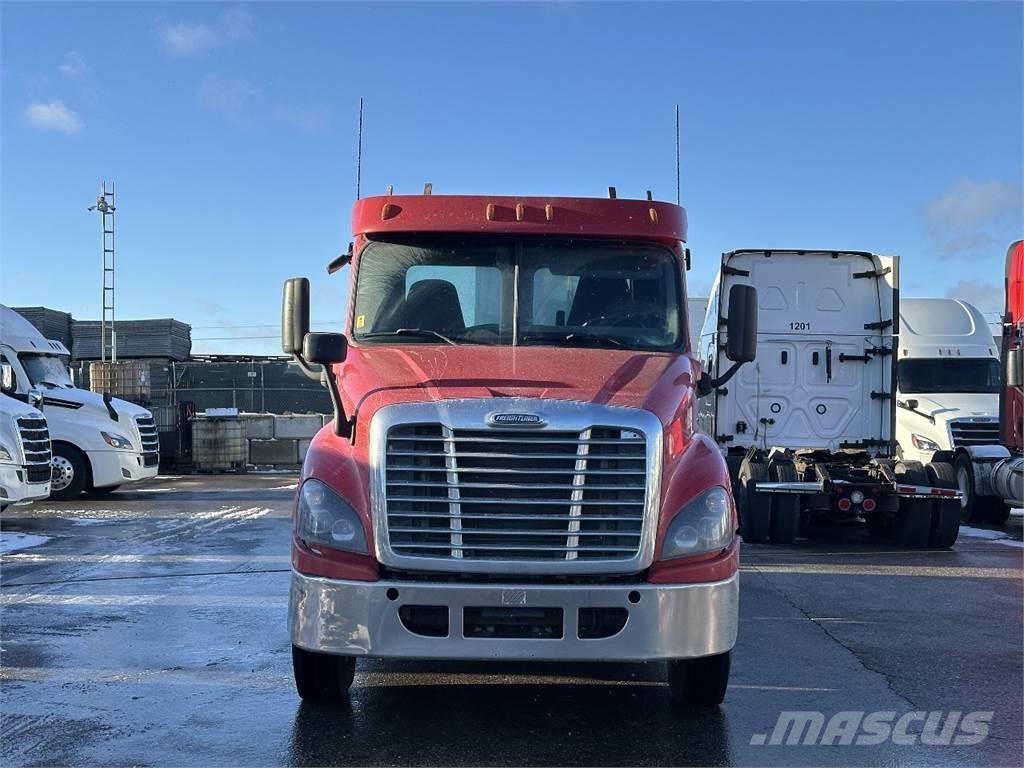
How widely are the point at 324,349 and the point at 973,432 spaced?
41.8 feet

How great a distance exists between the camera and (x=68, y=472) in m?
17.5

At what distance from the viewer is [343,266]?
709cm

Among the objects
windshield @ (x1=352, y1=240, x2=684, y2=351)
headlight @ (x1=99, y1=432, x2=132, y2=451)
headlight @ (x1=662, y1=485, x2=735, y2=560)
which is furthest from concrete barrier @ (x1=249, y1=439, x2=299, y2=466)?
headlight @ (x1=662, y1=485, x2=735, y2=560)

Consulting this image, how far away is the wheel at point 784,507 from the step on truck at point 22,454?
935 cm

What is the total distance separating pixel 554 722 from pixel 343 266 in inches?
130

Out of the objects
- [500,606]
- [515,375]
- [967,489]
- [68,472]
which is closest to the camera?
[500,606]

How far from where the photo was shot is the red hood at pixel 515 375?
5230 millimetres

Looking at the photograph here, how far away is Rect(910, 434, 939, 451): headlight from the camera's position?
16.0m

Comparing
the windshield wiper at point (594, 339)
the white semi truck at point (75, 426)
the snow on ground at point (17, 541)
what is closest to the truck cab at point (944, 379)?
the windshield wiper at point (594, 339)

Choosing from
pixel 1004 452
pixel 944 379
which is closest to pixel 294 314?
pixel 1004 452

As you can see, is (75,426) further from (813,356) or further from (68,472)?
(813,356)

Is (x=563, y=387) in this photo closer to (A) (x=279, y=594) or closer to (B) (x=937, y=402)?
(A) (x=279, y=594)

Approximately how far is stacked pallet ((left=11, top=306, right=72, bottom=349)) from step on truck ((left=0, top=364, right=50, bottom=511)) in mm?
12509

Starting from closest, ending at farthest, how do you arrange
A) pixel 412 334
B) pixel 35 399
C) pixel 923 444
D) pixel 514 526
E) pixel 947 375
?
pixel 514 526, pixel 412 334, pixel 923 444, pixel 35 399, pixel 947 375
